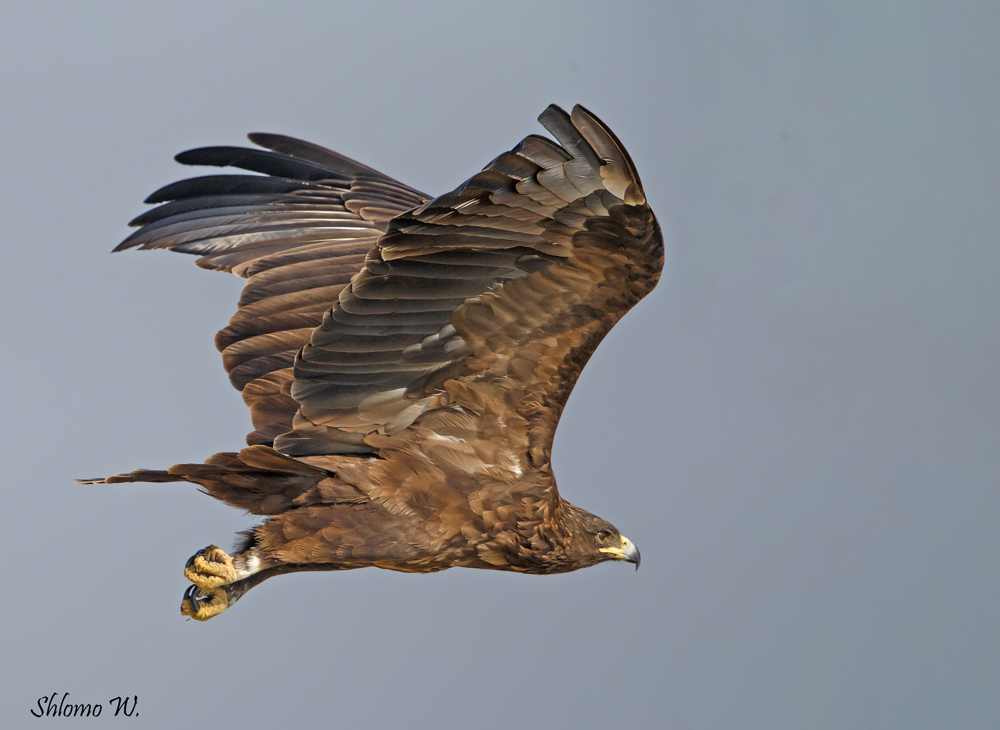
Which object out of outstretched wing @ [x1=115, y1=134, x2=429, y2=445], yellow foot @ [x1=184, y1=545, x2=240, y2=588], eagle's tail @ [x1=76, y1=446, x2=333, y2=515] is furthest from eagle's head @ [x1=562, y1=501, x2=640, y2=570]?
yellow foot @ [x1=184, y1=545, x2=240, y2=588]

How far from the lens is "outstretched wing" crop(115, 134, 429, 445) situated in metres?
6.27

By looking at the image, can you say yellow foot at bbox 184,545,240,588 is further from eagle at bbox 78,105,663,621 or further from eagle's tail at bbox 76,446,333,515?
eagle's tail at bbox 76,446,333,515

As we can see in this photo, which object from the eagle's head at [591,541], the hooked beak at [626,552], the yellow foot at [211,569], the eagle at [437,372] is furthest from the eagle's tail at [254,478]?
the hooked beak at [626,552]

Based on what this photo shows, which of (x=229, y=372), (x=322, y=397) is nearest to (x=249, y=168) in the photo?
(x=229, y=372)

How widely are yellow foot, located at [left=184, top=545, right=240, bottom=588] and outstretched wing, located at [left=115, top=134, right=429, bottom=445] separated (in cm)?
60

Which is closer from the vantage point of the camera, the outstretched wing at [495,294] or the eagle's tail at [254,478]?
the outstretched wing at [495,294]

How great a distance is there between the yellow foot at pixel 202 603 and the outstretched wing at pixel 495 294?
0.89 metres

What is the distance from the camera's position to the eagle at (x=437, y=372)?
15.4ft

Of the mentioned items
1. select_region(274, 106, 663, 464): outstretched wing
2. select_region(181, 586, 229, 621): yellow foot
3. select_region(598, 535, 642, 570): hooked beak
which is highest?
select_region(274, 106, 663, 464): outstretched wing

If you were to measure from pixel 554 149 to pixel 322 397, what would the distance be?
191 centimetres

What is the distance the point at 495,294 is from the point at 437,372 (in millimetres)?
583

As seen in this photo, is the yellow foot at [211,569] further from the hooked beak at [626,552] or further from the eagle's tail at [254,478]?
the hooked beak at [626,552]

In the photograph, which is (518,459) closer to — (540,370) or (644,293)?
(540,370)

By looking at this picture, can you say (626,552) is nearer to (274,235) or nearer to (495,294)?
(495,294)
